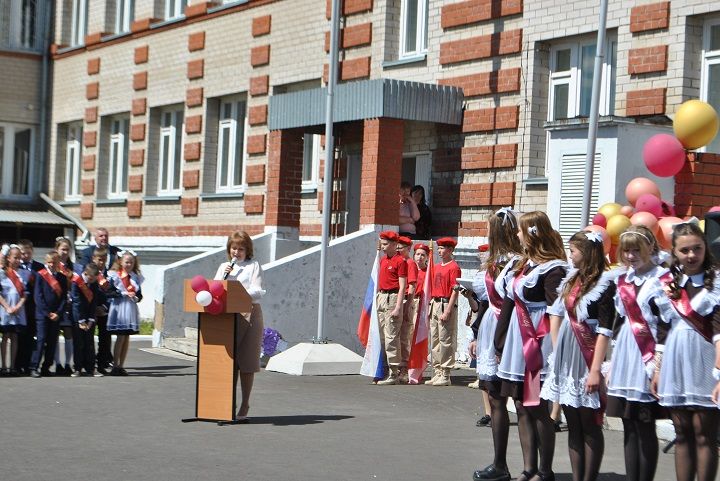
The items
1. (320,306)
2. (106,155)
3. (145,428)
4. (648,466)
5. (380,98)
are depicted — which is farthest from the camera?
(106,155)

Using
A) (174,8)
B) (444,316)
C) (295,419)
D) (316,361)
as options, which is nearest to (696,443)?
(295,419)

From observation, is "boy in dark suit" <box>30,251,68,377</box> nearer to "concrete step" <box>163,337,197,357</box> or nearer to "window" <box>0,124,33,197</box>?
"concrete step" <box>163,337,197,357</box>

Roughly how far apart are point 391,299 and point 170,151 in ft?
41.3

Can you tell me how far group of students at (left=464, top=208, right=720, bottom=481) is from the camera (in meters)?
7.88

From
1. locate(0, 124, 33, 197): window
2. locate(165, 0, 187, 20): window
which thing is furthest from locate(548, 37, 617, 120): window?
locate(0, 124, 33, 197): window

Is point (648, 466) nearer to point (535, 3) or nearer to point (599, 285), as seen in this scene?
point (599, 285)

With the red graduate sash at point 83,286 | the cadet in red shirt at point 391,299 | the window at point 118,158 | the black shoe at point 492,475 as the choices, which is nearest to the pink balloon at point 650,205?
the cadet in red shirt at point 391,299

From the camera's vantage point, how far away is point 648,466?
8.15 metres

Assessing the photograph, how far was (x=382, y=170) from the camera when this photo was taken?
1958 cm

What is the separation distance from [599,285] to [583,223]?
5.73 metres

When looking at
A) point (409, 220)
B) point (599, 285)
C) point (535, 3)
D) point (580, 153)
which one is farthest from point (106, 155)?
point (599, 285)

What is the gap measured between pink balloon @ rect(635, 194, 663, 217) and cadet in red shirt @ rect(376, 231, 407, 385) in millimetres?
3326

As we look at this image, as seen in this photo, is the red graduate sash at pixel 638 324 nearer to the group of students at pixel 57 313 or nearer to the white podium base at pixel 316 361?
the white podium base at pixel 316 361

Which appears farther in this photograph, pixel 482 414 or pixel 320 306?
pixel 320 306
